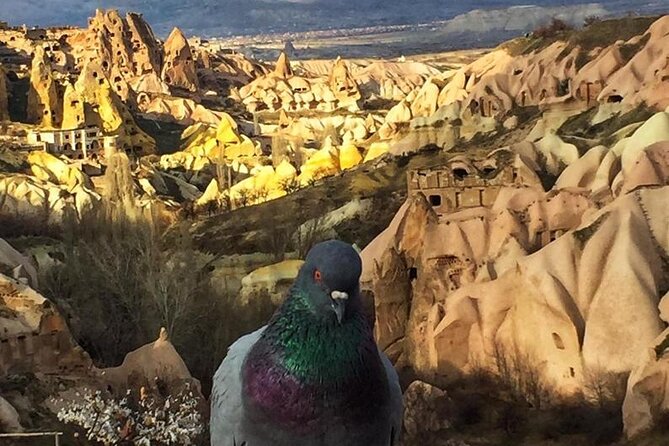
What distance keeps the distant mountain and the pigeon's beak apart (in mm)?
80279

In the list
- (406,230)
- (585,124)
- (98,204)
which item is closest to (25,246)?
(98,204)

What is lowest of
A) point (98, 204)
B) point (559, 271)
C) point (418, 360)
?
point (418, 360)

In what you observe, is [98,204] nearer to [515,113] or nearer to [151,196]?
[151,196]

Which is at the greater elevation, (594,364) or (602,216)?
(602,216)

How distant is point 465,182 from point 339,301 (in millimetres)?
12364

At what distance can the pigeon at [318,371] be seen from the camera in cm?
216

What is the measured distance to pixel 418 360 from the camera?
399 inches

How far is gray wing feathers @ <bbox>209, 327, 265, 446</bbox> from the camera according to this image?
92.3 inches

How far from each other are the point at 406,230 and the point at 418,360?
5.94ft

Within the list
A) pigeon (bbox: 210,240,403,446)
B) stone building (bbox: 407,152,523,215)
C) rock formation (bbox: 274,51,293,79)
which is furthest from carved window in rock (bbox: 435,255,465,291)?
rock formation (bbox: 274,51,293,79)

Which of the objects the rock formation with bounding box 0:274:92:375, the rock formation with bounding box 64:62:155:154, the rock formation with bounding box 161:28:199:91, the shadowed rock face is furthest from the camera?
the rock formation with bounding box 161:28:199:91

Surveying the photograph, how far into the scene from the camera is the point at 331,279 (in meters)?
2.11

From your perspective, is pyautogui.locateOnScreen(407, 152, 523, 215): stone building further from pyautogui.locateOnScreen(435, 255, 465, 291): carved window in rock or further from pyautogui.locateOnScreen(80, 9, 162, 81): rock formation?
pyautogui.locateOnScreen(80, 9, 162, 81): rock formation

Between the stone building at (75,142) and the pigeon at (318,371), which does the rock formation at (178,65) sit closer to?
the stone building at (75,142)
